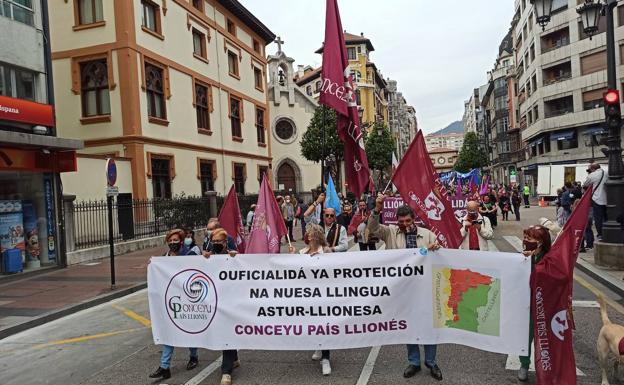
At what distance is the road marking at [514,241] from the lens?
1384 centimetres

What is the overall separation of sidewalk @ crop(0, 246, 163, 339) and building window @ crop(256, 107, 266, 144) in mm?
19620

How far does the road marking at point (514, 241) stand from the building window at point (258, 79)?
21040mm

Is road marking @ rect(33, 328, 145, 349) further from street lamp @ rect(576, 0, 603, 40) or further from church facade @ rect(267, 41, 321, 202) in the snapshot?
church facade @ rect(267, 41, 321, 202)

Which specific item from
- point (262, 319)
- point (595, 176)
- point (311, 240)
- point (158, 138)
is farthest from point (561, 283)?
point (158, 138)

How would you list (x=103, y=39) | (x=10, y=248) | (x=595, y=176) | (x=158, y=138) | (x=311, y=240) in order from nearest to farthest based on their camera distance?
(x=311, y=240) → (x=595, y=176) → (x=10, y=248) → (x=103, y=39) → (x=158, y=138)

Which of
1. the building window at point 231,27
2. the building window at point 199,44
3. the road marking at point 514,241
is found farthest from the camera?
the building window at point 231,27

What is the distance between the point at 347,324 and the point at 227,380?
1.34m

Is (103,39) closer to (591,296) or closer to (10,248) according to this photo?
(10,248)

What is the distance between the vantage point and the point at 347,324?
4.95 meters

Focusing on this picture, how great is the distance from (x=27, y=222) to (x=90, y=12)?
35.6 feet

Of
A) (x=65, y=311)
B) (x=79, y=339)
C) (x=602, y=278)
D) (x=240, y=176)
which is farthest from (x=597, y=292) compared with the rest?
(x=240, y=176)

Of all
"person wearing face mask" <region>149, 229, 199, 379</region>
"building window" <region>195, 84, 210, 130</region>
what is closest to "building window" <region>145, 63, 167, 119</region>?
"building window" <region>195, 84, 210, 130</region>

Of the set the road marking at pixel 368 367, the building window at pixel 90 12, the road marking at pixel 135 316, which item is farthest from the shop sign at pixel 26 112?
the road marking at pixel 368 367

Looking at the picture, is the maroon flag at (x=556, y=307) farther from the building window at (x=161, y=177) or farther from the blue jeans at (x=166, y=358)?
the building window at (x=161, y=177)
